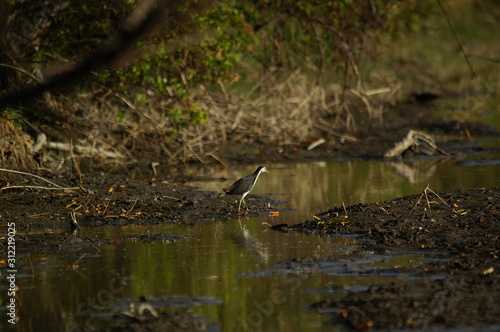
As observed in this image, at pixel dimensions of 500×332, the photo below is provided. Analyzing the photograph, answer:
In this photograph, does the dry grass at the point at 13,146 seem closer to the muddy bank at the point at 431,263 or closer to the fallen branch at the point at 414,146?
the muddy bank at the point at 431,263

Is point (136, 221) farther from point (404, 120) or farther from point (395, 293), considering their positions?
point (404, 120)

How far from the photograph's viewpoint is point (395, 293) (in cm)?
698

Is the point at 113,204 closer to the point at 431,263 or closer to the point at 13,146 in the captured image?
the point at 13,146

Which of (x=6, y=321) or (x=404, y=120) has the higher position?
(x=404, y=120)

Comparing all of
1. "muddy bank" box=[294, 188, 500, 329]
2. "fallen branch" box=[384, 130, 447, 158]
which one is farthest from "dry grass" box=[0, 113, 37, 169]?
"fallen branch" box=[384, 130, 447, 158]

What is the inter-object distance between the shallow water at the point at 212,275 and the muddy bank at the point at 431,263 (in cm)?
26

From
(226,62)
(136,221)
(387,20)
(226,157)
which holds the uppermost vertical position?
(387,20)

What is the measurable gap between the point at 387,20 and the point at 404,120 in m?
3.72

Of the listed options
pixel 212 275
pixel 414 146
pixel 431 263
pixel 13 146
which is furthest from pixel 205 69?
pixel 431 263

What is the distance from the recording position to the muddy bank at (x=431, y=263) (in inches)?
253

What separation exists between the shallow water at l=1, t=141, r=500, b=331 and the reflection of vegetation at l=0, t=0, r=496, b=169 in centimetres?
256

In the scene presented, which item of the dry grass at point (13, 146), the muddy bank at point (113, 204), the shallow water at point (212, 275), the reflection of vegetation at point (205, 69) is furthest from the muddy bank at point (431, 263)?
the dry grass at point (13, 146)

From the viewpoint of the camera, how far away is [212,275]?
810 centimetres

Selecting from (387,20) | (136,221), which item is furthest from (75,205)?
(387,20)
